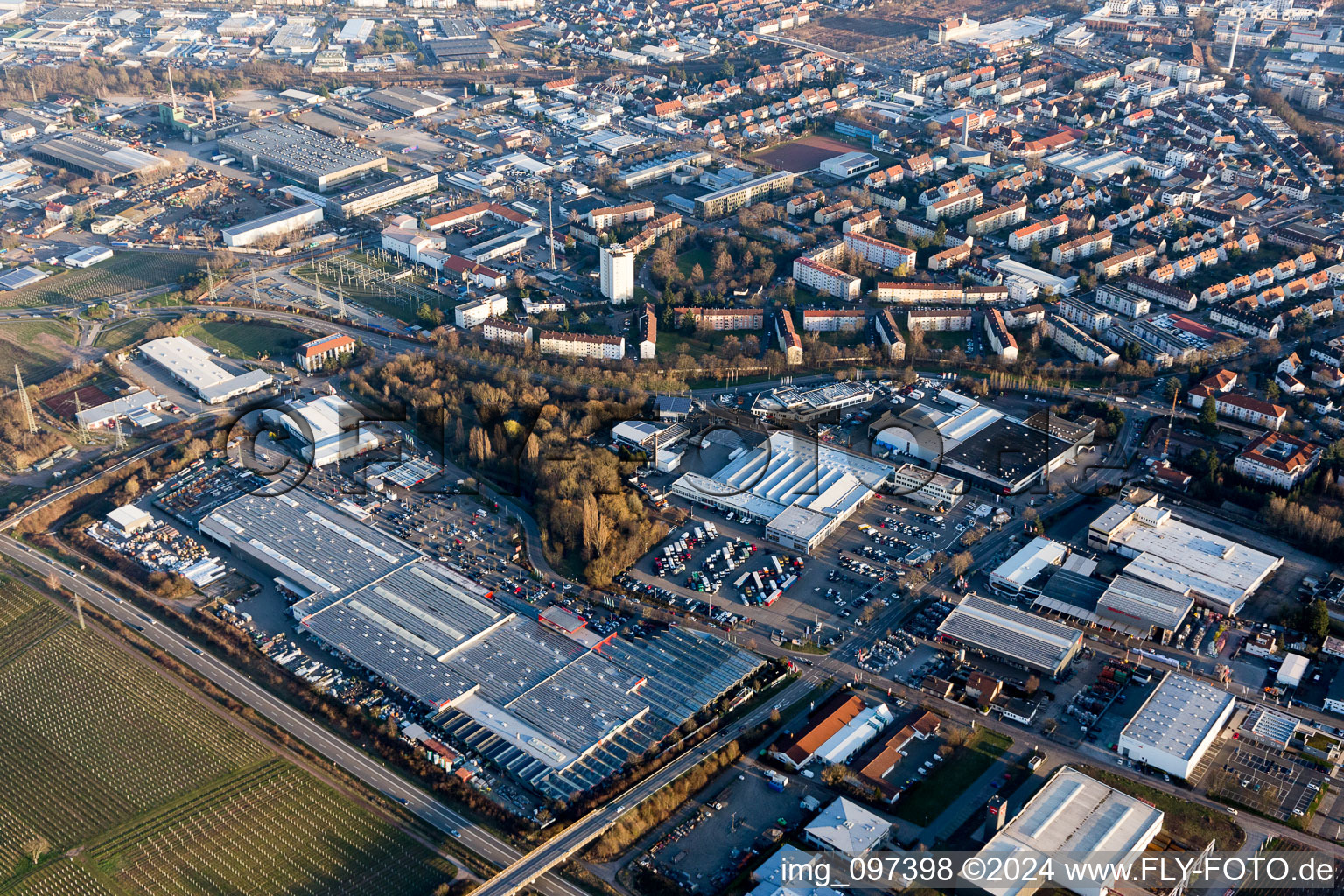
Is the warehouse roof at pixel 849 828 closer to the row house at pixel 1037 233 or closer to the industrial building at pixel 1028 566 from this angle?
the industrial building at pixel 1028 566

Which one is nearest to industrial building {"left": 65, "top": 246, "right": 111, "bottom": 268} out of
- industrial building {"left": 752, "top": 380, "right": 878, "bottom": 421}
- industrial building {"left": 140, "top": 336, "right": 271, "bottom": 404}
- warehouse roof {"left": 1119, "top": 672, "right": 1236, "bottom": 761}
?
industrial building {"left": 140, "top": 336, "right": 271, "bottom": 404}

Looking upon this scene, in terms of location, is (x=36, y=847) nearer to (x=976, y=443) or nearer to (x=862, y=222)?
(x=976, y=443)

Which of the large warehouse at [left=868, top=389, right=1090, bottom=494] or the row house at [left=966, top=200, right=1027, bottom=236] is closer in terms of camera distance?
the large warehouse at [left=868, top=389, right=1090, bottom=494]

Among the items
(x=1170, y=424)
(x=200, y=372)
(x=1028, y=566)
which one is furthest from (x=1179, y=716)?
(x=200, y=372)

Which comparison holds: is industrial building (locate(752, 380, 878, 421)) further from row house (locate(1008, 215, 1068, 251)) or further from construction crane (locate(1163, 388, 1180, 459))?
row house (locate(1008, 215, 1068, 251))

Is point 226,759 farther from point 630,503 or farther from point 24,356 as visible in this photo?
point 24,356

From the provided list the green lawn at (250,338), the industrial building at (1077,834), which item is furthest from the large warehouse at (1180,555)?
the green lawn at (250,338)
